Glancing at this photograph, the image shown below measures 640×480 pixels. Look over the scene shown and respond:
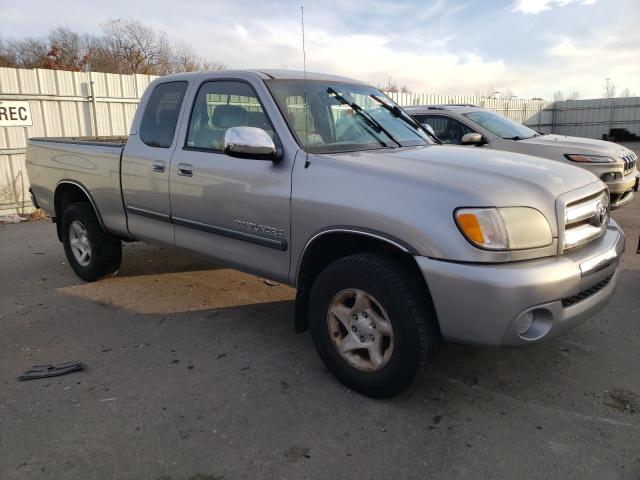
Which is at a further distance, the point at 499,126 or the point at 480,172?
Result: the point at 499,126

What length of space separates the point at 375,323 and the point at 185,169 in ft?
6.30

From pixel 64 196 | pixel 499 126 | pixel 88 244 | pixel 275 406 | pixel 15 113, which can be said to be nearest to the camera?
pixel 275 406

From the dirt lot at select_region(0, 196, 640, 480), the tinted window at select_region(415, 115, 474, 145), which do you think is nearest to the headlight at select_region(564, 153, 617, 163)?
the tinted window at select_region(415, 115, 474, 145)

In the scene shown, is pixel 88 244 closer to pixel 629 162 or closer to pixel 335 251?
pixel 335 251

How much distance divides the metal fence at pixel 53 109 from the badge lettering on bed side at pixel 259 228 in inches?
288

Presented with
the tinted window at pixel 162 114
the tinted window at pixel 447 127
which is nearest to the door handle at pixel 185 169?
the tinted window at pixel 162 114

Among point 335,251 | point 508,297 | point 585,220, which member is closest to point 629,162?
point 585,220

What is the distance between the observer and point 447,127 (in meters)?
7.70

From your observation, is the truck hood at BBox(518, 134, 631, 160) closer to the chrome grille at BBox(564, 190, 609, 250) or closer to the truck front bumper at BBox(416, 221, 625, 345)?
the chrome grille at BBox(564, 190, 609, 250)

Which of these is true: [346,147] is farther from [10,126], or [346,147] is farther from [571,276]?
[10,126]

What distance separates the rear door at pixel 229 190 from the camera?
3320 millimetres

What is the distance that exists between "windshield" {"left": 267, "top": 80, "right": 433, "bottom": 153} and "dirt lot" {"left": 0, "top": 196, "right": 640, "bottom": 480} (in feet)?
4.89

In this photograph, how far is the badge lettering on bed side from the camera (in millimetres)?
3314

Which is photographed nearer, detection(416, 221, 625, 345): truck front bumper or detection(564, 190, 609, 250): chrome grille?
detection(416, 221, 625, 345): truck front bumper
